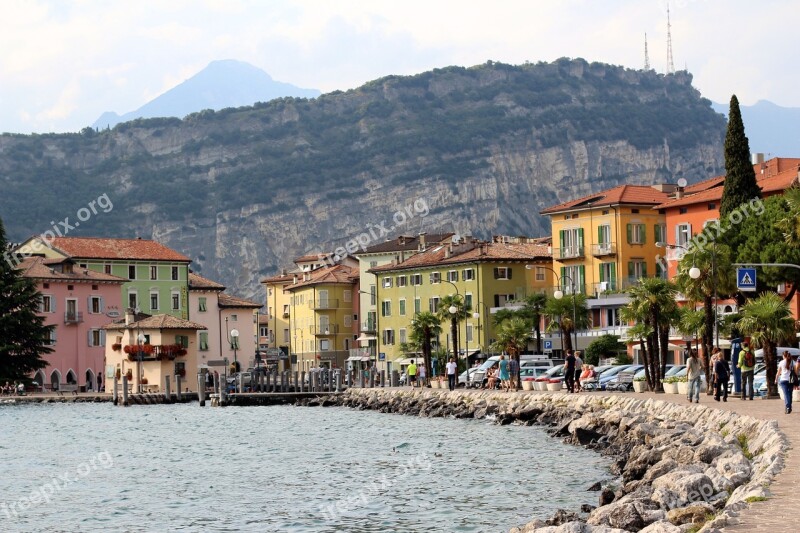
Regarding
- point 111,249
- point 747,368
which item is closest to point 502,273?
point 111,249

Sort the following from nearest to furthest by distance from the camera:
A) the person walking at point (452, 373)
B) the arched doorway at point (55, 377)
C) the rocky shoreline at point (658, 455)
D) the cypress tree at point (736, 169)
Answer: the rocky shoreline at point (658, 455) < the cypress tree at point (736, 169) < the person walking at point (452, 373) < the arched doorway at point (55, 377)

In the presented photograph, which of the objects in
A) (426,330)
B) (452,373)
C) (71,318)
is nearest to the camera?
(452,373)

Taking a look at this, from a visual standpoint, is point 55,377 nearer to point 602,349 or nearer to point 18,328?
point 18,328

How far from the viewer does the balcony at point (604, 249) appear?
90188 mm

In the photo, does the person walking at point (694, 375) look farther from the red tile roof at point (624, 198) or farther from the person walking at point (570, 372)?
the red tile roof at point (624, 198)

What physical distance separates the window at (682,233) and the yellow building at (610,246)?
219 inches

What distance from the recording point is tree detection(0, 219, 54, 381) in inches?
3541

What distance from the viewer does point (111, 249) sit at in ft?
393

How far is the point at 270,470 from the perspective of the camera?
38938mm

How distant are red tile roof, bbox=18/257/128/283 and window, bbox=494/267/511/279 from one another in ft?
107

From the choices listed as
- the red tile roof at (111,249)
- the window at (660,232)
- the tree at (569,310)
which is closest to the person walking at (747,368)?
the tree at (569,310)

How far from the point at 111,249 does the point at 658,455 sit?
9669 cm

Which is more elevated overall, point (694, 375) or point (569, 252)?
point (569, 252)

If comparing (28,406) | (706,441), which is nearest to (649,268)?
(28,406)
